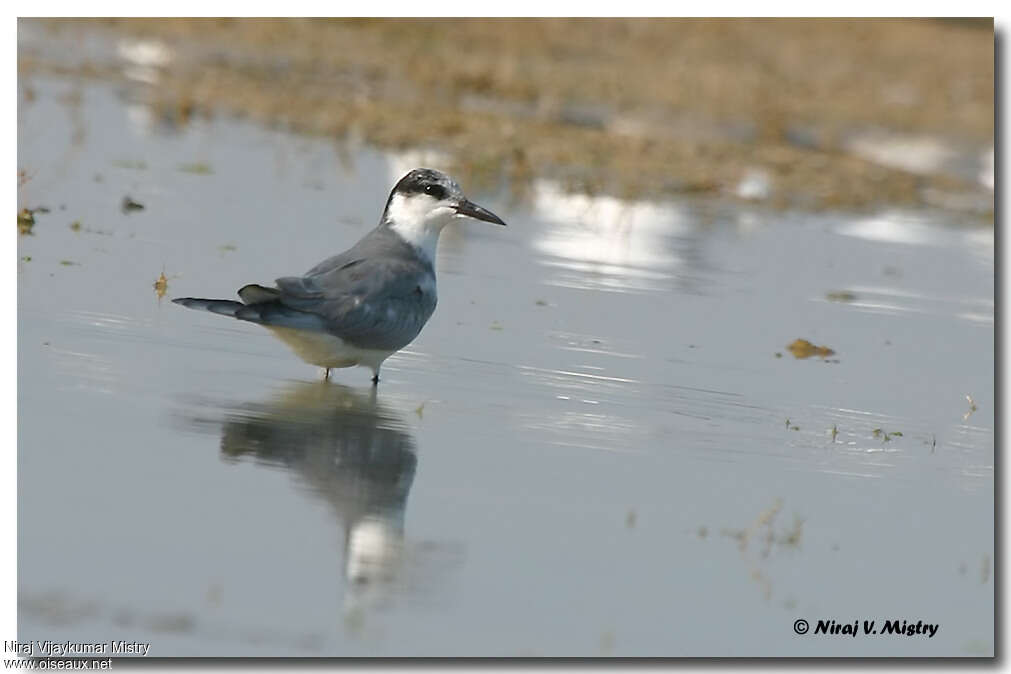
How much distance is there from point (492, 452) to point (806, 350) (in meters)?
3.05

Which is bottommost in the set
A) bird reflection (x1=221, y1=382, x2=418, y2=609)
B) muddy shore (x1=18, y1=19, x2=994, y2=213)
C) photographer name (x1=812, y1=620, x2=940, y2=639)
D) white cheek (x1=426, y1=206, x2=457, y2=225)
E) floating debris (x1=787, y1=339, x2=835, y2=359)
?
photographer name (x1=812, y1=620, x2=940, y2=639)

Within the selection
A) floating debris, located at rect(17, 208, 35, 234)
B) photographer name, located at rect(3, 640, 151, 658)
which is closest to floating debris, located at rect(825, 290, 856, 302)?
floating debris, located at rect(17, 208, 35, 234)

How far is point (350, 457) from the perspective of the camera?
19.2 feet

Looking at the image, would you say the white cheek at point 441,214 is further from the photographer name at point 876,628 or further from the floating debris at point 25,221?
the photographer name at point 876,628

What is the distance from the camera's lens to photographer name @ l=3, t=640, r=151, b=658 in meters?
4.04

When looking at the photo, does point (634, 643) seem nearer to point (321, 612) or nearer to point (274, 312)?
point (321, 612)

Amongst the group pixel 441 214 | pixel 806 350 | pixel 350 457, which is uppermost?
pixel 441 214

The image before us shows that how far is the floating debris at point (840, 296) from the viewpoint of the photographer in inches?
410

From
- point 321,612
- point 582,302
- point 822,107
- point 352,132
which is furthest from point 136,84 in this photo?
point 321,612

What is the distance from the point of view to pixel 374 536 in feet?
16.4

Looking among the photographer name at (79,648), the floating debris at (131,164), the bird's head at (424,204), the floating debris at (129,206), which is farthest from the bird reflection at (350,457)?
the floating debris at (131,164)

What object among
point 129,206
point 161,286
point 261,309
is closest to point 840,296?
point 129,206

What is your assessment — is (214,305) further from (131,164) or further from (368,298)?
(131,164)

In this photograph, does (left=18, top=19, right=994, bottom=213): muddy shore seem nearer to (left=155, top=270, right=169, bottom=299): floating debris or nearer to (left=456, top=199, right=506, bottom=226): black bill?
(left=456, top=199, right=506, bottom=226): black bill
